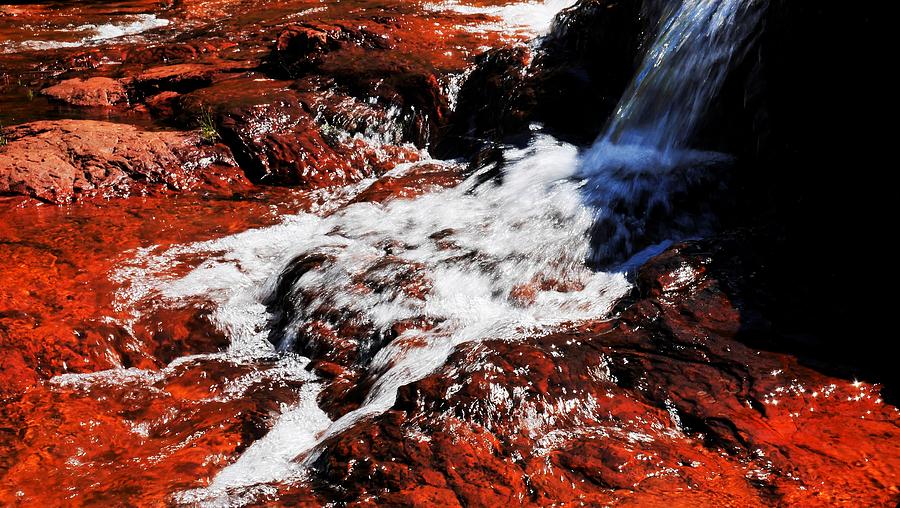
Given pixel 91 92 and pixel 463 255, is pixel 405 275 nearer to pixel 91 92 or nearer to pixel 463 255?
pixel 463 255

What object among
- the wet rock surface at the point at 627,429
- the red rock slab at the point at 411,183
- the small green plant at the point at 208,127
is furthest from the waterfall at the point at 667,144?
the small green plant at the point at 208,127

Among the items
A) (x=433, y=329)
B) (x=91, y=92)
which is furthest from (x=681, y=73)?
(x=91, y=92)

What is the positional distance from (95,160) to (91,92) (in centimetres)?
256

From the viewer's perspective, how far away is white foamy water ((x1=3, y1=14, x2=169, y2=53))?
10.7m

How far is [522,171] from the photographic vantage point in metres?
6.01

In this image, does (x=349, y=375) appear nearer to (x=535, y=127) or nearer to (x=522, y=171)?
(x=522, y=171)

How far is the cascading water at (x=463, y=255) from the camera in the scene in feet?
12.5

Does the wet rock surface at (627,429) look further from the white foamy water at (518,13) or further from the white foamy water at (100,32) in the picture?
the white foamy water at (100,32)

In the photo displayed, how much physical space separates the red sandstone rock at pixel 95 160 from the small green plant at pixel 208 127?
0.09 m

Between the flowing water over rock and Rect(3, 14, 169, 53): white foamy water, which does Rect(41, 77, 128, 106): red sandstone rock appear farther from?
Rect(3, 14, 169, 53): white foamy water

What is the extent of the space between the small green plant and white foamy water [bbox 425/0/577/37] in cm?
414

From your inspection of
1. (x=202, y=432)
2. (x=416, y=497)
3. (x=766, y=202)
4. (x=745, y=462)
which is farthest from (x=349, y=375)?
(x=766, y=202)

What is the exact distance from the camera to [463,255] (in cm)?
485

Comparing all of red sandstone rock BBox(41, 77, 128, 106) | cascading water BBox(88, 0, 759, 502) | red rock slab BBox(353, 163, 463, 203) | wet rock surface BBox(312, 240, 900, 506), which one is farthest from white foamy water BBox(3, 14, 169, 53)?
wet rock surface BBox(312, 240, 900, 506)
